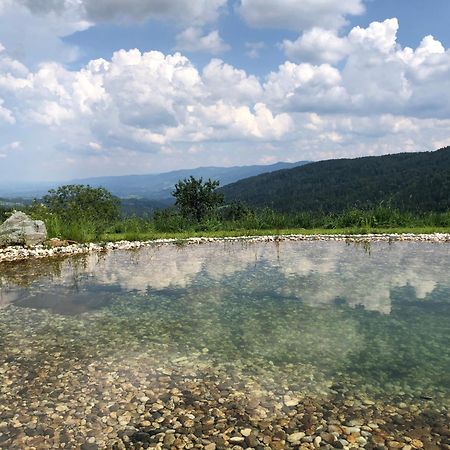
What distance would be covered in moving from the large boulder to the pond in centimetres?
587

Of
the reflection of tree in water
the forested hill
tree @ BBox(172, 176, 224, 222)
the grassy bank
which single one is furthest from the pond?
the forested hill

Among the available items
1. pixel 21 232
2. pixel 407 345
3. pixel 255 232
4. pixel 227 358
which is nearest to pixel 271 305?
pixel 227 358

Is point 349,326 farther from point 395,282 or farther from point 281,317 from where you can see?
point 395,282

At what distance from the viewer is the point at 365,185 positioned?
128 metres

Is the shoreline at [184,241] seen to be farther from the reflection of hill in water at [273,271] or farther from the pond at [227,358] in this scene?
the pond at [227,358]

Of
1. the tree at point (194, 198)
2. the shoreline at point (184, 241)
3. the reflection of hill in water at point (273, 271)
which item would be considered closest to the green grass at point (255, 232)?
the shoreline at point (184, 241)

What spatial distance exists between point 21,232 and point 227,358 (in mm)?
15612

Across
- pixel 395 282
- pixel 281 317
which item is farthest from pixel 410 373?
pixel 395 282

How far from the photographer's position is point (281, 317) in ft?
32.9

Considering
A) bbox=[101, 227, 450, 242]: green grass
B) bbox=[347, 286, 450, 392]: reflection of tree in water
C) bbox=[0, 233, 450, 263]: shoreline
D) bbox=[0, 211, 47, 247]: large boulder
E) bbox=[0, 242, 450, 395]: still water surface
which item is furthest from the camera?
bbox=[101, 227, 450, 242]: green grass

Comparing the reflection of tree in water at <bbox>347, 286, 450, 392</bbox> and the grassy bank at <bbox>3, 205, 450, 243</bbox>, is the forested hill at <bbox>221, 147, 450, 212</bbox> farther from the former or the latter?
the reflection of tree in water at <bbox>347, 286, 450, 392</bbox>

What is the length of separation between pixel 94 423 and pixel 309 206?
11726cm

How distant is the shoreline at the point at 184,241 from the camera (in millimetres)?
18500

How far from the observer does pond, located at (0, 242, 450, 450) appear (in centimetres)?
559
